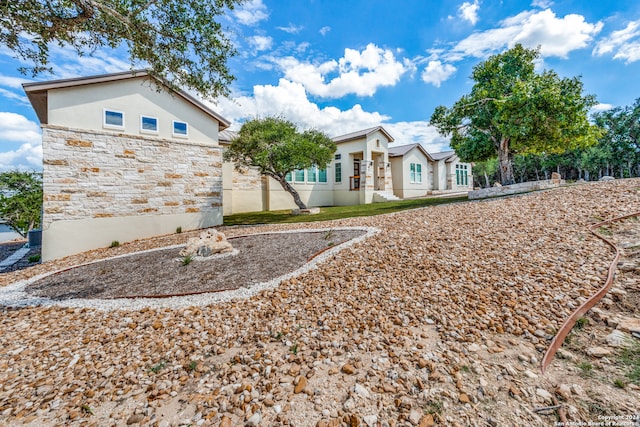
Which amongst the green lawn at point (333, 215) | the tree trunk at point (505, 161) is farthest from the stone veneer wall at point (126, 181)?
the tree trunk at point (505, 161)

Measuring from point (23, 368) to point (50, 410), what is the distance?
1.27 m

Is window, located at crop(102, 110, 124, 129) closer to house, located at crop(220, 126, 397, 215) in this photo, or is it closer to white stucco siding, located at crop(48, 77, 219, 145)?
white stucco siding, located at crop(48, 77, 219, 145)

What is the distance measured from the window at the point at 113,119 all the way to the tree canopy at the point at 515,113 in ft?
47.4

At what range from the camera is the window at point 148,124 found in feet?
35.8

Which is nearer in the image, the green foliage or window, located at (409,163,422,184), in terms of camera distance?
the green foliage

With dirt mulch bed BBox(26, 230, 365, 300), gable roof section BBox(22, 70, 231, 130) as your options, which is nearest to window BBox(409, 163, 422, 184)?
dirt mulch bed BBox(26, 230, 365, 300)

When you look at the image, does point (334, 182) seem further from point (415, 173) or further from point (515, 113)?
point (515, 113)

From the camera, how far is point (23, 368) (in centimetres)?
306

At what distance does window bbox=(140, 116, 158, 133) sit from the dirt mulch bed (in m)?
5.93

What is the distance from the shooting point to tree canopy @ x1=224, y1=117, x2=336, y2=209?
12625 mm

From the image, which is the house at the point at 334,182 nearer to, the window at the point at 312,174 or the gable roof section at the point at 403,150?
the window at the point at 312,174

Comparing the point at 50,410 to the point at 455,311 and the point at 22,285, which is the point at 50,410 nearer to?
the point at 455,311

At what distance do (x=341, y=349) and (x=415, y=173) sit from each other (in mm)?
23832

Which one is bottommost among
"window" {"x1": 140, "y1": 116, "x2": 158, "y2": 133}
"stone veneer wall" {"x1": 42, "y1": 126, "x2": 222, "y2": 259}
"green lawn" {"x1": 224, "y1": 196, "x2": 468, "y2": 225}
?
"green lawn" {"x1": 224, "y1": 196, "x2": 468, "y2": 225}
